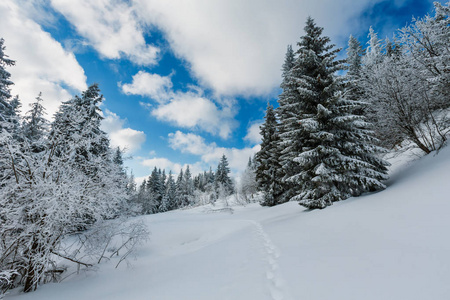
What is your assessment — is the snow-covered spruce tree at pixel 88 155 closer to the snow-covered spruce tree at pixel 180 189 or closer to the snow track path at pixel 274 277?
the snow track path at pixel 274 277

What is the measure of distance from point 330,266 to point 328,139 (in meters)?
8.11

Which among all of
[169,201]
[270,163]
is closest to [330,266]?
[270,163]

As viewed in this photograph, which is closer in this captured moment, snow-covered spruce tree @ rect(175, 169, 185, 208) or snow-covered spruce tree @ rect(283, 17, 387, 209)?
snow-covered spruce tree @ rect(283, 17, 387, 209)

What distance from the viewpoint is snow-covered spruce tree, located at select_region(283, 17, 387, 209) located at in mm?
9617

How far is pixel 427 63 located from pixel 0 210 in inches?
714

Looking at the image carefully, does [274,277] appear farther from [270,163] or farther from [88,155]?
[270,163]

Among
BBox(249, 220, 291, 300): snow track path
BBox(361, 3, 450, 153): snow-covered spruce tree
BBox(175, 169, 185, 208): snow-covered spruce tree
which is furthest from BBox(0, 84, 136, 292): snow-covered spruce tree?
BBox(175, 169, 185, 208): snow-covered spruce tree

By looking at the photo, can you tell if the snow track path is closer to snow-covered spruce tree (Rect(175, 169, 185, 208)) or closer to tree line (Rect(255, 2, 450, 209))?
tree line (Rect(255, 2, 450, 209))

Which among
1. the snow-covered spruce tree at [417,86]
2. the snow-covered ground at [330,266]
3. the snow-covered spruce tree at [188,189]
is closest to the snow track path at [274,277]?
the snow-covered ground at [330,266]

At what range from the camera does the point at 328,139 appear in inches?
398

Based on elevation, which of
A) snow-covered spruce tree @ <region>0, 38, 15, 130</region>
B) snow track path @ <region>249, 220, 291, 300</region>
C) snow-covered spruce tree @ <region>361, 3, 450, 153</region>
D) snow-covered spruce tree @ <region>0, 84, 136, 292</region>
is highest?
snow-covered spruce tree @ <region>0, 38, 15, 130</region>

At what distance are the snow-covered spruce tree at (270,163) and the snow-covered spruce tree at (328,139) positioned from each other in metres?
8.60

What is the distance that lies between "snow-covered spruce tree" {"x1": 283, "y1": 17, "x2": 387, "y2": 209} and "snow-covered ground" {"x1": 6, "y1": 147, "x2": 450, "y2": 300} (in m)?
2.46

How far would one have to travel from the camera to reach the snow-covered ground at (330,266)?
2705mm
